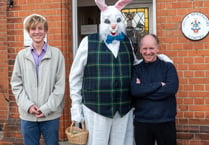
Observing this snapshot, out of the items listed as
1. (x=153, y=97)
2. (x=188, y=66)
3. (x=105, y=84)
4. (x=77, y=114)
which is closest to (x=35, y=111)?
(x=77, y=114)

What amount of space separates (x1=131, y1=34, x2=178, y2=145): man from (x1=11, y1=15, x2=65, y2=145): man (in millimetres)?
814

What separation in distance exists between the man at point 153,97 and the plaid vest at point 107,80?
119 mm

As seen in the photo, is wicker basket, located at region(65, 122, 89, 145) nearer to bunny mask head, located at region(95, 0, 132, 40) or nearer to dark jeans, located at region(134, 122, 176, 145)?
dark jeans, located at region(134, 122, 176, 145)

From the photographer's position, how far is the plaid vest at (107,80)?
11.0ft

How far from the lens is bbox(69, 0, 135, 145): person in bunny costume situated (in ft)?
11.0

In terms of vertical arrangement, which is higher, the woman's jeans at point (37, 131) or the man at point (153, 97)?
the man at point (153, 97)

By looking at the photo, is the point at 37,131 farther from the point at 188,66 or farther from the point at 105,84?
the point at 188,66

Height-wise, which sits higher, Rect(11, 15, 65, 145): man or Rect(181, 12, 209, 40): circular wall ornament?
Rect(181, 12, 209, 40): circular wall ornament

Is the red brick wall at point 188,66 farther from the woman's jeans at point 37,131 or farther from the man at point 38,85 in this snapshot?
the woman's jeans at point 37,131

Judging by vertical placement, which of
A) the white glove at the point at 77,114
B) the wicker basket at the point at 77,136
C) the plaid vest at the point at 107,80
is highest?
the plaid vest at the point at 107,80

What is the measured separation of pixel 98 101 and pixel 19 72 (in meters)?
0.87

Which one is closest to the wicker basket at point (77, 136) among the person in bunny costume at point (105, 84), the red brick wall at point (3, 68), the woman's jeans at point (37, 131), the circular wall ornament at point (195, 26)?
the person in bunny costume at point (105, 84)

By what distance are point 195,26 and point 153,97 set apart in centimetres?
156

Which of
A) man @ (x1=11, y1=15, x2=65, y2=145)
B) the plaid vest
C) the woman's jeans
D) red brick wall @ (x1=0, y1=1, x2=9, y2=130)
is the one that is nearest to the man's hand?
man @ (x1=11, y1=15, x2=65, y2=145)
